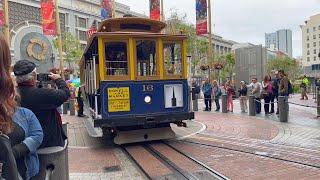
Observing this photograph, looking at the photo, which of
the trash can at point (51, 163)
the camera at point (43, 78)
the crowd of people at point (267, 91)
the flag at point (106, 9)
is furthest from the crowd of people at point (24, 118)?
the flag at point (106, 9)

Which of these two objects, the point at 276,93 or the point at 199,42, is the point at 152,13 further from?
the point at 199,42

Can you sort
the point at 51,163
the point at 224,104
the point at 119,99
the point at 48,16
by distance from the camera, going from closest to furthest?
the point at 51,163 < the point at 119,99 < the point at 224,104 < the point at 48,16

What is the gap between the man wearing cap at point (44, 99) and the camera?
3688 millimetres

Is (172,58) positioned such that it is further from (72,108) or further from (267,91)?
(72,108)

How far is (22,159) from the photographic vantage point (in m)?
2.72

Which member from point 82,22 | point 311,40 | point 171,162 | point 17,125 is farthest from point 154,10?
point 311,40

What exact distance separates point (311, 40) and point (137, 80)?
459ft

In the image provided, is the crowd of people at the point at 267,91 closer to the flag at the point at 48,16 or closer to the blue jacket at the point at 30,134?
the flag at the point at 48,16

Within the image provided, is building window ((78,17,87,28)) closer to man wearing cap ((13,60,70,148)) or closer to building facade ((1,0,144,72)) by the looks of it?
building facade ((1,0,144,72))

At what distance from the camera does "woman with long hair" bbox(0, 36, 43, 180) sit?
7.30ft

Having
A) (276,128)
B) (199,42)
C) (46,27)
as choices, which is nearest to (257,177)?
(276,128)

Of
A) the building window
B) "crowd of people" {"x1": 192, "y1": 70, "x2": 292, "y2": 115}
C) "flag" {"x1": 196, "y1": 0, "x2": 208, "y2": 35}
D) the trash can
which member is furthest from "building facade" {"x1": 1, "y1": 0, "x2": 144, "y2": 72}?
the trash can

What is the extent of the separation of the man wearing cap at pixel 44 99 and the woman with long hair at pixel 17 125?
96 centimetres

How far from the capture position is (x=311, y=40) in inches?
5399
